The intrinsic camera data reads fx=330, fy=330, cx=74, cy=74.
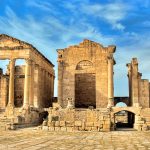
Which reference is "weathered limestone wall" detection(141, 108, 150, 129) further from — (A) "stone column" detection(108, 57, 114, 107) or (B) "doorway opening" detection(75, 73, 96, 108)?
(B) "doorway opening" detection(75, 73, 96, 108)

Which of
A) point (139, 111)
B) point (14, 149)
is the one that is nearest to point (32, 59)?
point (139, 111)

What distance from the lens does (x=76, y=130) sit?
27.6m

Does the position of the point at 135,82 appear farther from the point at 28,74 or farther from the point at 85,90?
the point at 28,74

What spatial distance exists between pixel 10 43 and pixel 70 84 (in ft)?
30.0

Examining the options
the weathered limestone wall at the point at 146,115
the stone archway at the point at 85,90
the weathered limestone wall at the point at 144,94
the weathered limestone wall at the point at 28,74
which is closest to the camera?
the weathered limestone wall at the point at 146,115

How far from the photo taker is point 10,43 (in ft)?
130

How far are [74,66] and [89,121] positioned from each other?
600 inches

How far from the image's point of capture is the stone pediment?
39.0m

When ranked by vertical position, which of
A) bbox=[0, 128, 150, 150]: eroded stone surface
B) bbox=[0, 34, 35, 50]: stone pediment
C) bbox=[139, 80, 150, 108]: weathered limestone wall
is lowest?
bbox=[0, 128, 150, 150]: eroded stone surface

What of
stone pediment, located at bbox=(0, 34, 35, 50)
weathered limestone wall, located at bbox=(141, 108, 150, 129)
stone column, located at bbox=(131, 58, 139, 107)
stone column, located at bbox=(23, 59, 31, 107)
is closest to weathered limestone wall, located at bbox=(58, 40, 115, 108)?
stone column, located at bbox=(131, 58, 139, 107)

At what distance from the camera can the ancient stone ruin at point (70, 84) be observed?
37.3 m

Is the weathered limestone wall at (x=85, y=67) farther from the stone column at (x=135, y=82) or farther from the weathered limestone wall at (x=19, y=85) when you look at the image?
the weathered limestone wall at (x=19, y=85)

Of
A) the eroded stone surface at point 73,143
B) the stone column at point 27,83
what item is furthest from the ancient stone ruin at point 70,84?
the eroded stone surface at point 73,143

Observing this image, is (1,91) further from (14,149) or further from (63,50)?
(14,149)
